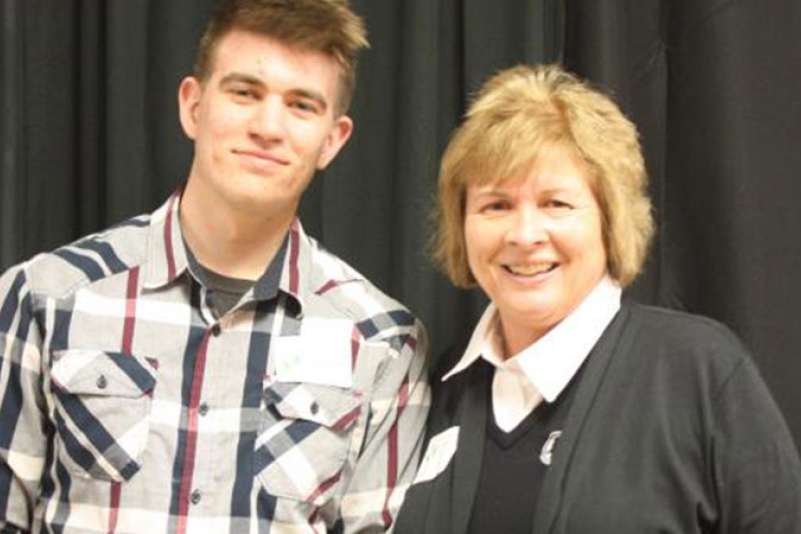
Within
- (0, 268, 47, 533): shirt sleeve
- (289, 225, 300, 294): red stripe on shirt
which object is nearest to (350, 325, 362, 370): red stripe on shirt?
(289, 225, 300, 294): red stripe on shirt

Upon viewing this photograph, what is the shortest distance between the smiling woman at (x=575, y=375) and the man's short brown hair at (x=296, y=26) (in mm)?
238

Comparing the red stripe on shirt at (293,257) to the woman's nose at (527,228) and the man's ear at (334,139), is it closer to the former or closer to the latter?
the man's ear at (334,139)

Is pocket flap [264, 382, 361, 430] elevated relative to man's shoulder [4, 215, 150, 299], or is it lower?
lower

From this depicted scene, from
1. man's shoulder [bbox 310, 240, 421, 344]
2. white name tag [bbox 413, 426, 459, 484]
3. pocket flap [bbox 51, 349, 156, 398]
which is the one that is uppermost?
man's shoulder [bbox 310, 240, 421, 344]

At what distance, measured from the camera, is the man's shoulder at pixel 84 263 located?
5.01ft

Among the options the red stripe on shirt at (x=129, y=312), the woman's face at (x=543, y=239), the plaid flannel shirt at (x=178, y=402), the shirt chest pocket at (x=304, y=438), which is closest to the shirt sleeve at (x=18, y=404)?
the plaid flannel shirt at (x=178, y=402)

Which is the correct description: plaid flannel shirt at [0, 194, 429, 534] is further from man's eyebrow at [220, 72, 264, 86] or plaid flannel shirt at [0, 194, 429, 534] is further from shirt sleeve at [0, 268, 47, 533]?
man's eyebrow at [220, 72, 264, 86]

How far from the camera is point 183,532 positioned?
1479 mm

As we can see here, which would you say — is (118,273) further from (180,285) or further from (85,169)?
(85,169)

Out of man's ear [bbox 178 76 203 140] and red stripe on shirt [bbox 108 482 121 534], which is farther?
man's ear [bbox 178 76 203 140]

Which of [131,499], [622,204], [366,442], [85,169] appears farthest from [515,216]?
[85,169]

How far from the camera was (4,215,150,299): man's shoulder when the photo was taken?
5.01ft

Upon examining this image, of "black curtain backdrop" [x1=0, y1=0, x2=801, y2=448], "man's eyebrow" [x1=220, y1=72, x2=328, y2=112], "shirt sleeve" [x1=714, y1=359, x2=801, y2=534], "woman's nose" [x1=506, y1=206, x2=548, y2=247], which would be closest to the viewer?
"shirt sleeve" [x1=714, y1=359, x2=801, y2=534]

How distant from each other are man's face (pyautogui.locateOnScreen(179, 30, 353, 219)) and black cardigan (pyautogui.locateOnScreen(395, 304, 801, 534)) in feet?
1.70
